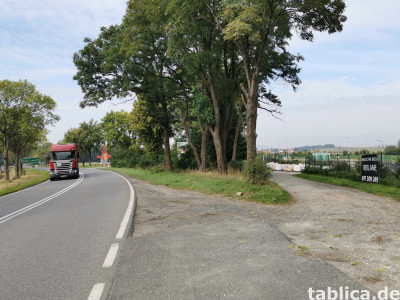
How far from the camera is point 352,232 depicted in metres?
6.74

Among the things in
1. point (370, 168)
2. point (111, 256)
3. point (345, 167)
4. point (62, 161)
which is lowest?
point (111, 256)

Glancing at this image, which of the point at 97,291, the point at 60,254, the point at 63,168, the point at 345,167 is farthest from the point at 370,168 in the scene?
the point at 63,168

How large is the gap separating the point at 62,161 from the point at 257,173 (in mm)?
20956

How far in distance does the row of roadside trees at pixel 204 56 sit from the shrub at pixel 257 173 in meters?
1.73

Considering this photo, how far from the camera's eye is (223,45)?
69.3 ft

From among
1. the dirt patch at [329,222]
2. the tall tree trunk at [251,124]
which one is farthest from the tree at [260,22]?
the dirt patch at [329,222]

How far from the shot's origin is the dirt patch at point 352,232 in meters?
4.46

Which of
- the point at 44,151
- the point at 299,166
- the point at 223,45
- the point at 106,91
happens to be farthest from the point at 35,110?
the point at 44,151

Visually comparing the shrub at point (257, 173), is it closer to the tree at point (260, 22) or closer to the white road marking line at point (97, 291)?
the tree at point (260, 22)

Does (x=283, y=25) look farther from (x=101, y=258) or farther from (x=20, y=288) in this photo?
(x=20, y=288)

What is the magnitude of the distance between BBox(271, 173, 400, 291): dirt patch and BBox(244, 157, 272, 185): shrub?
205 cm

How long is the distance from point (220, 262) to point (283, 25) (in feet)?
51.0

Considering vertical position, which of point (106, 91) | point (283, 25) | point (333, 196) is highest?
point (283, 25)

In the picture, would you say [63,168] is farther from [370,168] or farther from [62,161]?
[370,168]
